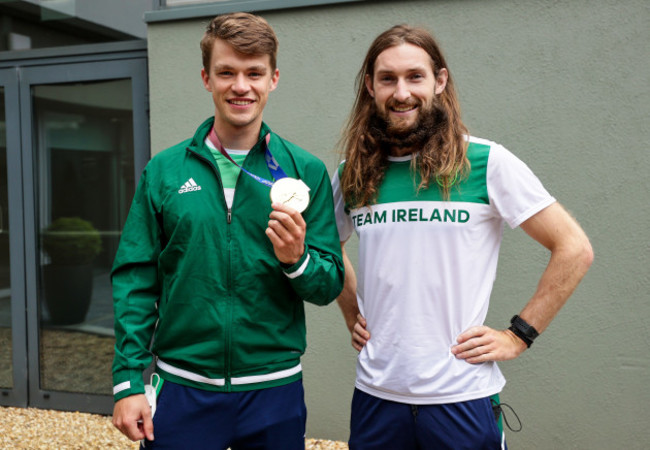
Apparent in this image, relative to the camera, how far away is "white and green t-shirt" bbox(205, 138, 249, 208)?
212 cm

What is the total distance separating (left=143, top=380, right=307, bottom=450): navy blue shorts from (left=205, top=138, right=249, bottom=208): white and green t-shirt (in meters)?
0.65

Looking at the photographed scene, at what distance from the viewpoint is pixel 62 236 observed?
204 inches

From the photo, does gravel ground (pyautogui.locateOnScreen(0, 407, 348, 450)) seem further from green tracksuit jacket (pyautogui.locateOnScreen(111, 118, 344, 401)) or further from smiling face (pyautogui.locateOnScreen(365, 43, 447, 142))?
smiling face (pyautogui.locateOnScreen(365, 43, 447, 142))

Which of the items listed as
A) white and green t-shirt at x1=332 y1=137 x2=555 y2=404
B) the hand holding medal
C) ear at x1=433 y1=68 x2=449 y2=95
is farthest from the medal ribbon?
ear at x1=433 y1=68 x2=449 y2=95

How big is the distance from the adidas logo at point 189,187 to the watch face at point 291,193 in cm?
28

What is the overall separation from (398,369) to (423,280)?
1.02 feet

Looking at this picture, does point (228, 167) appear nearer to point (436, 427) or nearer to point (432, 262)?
point (432, 262)

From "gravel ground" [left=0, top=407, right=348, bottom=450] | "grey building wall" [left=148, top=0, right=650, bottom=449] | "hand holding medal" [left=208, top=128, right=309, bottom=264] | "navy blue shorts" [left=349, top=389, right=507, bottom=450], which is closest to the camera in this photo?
"hand holding medal" [left=208, top=128, right=309, bottom=264]

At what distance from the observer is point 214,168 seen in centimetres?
211

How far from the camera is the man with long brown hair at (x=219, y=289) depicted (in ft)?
6.69

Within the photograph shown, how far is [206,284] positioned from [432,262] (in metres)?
0.76

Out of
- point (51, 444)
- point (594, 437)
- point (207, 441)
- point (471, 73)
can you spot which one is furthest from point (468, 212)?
point (51, 444)

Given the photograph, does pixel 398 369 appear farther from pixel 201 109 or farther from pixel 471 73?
pixel 201 109

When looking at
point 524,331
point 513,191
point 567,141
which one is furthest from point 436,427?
point 567,141
